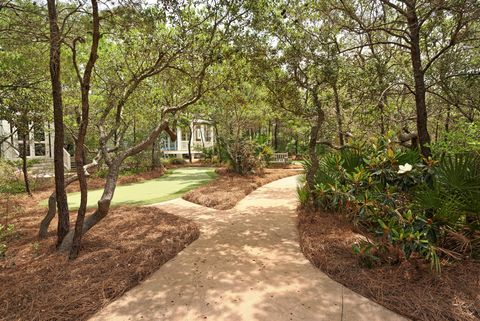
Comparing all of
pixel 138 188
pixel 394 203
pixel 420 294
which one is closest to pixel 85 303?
pixel 420 294

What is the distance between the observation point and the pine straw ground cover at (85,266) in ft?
9.19

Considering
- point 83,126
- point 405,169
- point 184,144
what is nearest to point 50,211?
point 83,126

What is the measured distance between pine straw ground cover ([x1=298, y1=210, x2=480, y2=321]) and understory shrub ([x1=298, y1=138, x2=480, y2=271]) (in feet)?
0.54

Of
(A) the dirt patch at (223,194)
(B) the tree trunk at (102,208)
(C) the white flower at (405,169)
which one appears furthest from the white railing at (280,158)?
(C) the white flower at (405,169)

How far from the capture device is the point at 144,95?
8203mm

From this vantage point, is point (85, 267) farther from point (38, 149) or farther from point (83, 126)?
point (38, 149)

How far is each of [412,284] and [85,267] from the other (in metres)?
4.39

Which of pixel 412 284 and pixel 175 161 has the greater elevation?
pixel 175 161

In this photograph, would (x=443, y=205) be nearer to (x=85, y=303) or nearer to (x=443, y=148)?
(x=443, y=148)

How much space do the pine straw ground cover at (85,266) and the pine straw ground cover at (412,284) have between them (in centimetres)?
265

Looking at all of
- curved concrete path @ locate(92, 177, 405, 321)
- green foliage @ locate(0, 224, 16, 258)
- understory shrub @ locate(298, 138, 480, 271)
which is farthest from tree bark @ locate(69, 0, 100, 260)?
understory shrub @ locate(298, 138, 480, 271)

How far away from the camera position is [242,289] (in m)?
3.13

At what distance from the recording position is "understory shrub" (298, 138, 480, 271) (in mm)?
2914

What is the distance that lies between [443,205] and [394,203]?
0.51 m
